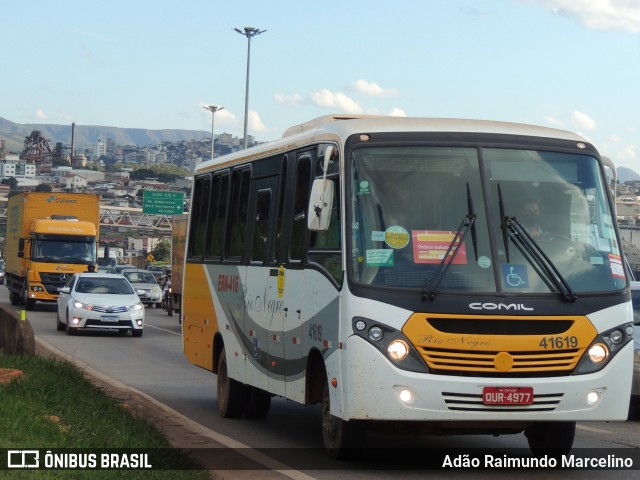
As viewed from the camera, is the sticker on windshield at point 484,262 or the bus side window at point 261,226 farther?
the bus side window at point 261,226

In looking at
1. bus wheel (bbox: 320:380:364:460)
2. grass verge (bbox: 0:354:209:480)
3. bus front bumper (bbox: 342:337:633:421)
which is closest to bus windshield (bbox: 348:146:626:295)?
bus front bumper (bbox: 342:337:633:421)

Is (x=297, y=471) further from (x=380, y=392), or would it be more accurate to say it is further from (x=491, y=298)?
(x=491, y=298)

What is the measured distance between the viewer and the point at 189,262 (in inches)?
696

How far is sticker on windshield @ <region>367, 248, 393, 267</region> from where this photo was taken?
10.6 m

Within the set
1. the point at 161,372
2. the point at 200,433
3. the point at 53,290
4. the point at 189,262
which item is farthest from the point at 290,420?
the point at 53,290

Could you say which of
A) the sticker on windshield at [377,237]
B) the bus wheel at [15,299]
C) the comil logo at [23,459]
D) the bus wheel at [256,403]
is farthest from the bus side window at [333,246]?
the bus wheel at [15,299]

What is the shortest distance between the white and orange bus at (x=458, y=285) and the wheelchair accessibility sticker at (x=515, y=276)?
11mm

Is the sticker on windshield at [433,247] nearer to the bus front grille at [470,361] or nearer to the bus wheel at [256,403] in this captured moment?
the bus front grille at [470,361]

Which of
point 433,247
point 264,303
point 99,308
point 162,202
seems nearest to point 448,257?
point 433,247

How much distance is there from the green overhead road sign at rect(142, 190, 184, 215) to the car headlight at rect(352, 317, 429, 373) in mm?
67332

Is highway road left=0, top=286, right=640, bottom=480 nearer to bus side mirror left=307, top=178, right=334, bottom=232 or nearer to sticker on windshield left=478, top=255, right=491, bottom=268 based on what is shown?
sticker on windshield left=478, top=255, right=491, bottom=268

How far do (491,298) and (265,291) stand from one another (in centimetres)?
356

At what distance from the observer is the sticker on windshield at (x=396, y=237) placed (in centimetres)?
1067

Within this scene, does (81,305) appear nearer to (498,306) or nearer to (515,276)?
(515,276)
